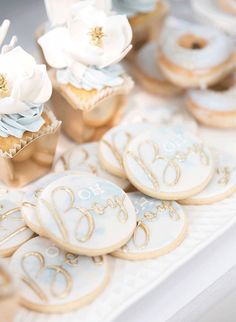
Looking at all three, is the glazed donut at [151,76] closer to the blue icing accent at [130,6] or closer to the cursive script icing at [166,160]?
the blue icing accent at [130,6]

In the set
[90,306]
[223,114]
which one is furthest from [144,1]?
[90,306]

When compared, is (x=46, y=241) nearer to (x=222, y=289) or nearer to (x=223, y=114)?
(x=222, y=289)

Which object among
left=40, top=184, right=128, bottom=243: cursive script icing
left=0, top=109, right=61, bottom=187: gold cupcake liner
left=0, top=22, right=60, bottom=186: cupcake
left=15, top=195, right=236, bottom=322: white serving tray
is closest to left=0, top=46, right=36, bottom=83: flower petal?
left=0, top=22, right=60, bottom=186: cupcake

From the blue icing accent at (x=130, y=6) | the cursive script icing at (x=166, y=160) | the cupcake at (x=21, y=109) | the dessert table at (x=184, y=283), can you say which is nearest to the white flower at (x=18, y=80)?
the cupcake at (x=21, y=109)

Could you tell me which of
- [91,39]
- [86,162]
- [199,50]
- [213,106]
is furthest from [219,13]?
[86,162]

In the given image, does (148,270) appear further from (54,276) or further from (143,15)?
(143,15)
